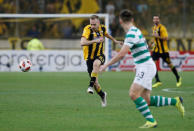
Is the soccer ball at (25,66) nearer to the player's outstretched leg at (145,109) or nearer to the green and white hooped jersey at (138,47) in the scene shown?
the green and white hooped jersey at (138,47)

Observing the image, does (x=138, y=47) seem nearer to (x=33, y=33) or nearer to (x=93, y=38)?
(x=93, y=38)

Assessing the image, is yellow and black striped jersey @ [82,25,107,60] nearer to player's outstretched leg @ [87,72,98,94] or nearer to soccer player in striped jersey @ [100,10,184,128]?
player's outstretched leg @ [87,72,98,94]

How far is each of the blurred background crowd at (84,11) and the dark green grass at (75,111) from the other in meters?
11.0

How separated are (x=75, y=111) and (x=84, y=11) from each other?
61.4 ft

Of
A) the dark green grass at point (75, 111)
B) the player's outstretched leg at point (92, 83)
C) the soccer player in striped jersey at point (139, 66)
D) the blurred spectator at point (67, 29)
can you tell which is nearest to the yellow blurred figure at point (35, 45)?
the blurred spectator at point (67, 29)

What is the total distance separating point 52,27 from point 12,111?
1749cm

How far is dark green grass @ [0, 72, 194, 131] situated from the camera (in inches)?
344

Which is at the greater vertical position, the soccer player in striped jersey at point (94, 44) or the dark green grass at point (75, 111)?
the soccer player in striped jersey at point (94, 44)

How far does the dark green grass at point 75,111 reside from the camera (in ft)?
28.6

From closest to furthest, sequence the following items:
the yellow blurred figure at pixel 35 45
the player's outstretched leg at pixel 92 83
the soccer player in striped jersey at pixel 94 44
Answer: the player's outstretched leg at pixel 92 83, the soccer player in striped jersey at pixel 94 44, the yellow blurred figure at pixel 35 45

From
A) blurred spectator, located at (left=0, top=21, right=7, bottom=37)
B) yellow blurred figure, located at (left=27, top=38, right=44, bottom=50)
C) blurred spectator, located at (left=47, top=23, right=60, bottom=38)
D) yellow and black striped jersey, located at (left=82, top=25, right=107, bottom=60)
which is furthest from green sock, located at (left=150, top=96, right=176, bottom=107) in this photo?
blurred spectator, located at (left=0, top=21, right=7, bottom=37)

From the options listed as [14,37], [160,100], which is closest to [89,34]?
[160,100]

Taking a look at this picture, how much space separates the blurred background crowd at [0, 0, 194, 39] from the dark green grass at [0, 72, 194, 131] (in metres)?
11.0

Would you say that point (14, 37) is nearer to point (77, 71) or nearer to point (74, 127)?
point (77, 71)
